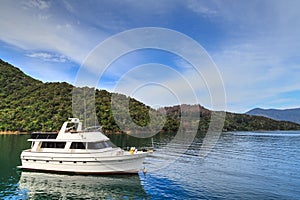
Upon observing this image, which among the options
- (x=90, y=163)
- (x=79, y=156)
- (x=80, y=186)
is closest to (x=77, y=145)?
(x=79, y=156)

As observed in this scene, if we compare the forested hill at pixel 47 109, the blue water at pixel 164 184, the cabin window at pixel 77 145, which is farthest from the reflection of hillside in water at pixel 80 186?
the forested hill at pixel 47 109

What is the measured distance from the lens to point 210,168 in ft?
91.9

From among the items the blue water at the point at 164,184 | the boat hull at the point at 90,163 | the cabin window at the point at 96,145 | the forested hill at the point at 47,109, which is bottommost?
the blue water at the point at 164,184

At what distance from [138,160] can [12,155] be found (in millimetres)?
22250

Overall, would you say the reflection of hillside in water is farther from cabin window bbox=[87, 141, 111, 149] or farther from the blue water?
cabin window bbox=[87, 141, 111, 149]

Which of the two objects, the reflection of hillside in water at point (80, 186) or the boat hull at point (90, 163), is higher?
the boat hull at point (90, 163)

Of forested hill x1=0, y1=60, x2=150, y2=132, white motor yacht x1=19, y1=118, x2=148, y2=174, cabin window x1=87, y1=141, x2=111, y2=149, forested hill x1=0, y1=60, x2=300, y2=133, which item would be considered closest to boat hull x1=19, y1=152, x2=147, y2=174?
white motor yacht x1=19, y1=118, x2=148, y2=174

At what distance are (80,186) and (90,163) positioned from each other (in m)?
3.10

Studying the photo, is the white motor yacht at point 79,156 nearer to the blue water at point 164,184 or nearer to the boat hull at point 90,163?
the boat hull at point 90,163

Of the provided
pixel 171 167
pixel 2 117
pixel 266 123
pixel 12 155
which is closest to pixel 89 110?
pixel 2 117

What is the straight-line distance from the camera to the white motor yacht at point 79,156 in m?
22.9

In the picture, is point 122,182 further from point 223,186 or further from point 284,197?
point 284,197

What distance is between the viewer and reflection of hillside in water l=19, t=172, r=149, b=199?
58.9ft

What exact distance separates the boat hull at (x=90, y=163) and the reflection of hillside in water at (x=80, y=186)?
653mm
